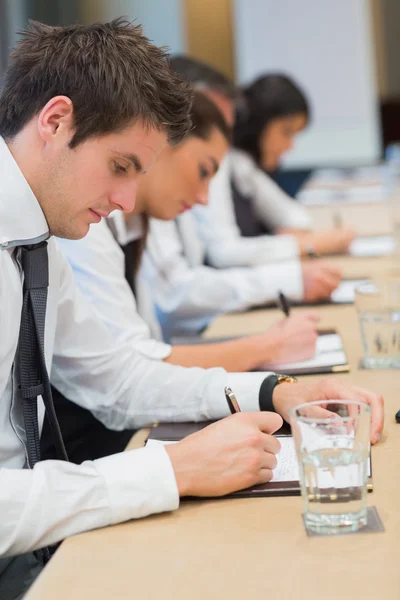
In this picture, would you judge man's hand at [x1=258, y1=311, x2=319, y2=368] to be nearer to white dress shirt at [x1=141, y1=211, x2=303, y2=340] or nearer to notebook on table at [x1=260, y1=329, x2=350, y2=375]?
notebook on table at [x1=260, y1=329, x2=350, y2=375]

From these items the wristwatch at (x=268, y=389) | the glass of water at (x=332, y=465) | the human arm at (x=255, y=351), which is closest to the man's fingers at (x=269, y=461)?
the glass of water at (x=332, y=465)

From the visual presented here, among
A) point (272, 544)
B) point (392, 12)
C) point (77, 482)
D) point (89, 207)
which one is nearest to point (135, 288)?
point (89, 207)

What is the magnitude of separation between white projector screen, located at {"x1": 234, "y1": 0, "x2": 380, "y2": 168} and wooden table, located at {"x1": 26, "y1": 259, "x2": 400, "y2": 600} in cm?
740

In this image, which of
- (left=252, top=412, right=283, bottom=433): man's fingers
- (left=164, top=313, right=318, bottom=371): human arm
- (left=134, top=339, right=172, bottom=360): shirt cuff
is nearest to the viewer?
(left=252, top=412, right=283, bottom=433): man's fingers

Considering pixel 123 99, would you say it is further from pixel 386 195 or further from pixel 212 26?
pixel 212 26

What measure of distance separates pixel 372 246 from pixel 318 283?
0.98m

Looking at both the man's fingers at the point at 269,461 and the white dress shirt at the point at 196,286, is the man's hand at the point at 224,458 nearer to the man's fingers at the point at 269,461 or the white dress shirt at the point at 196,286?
the man's fingers at the point at 269,461

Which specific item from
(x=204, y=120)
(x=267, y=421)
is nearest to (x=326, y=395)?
(x=267, y=421)

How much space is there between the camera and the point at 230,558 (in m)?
1.04

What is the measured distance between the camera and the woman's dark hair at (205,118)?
2434 millimetres

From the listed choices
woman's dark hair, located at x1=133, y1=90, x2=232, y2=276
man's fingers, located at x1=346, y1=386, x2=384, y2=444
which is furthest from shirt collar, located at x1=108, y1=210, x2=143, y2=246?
man's fingers, located at x1=346, y1=386, x2=384, y2=444

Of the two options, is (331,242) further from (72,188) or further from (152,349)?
(72,188)

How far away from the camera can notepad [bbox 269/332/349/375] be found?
1.84m

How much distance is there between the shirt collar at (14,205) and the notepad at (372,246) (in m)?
2.19
